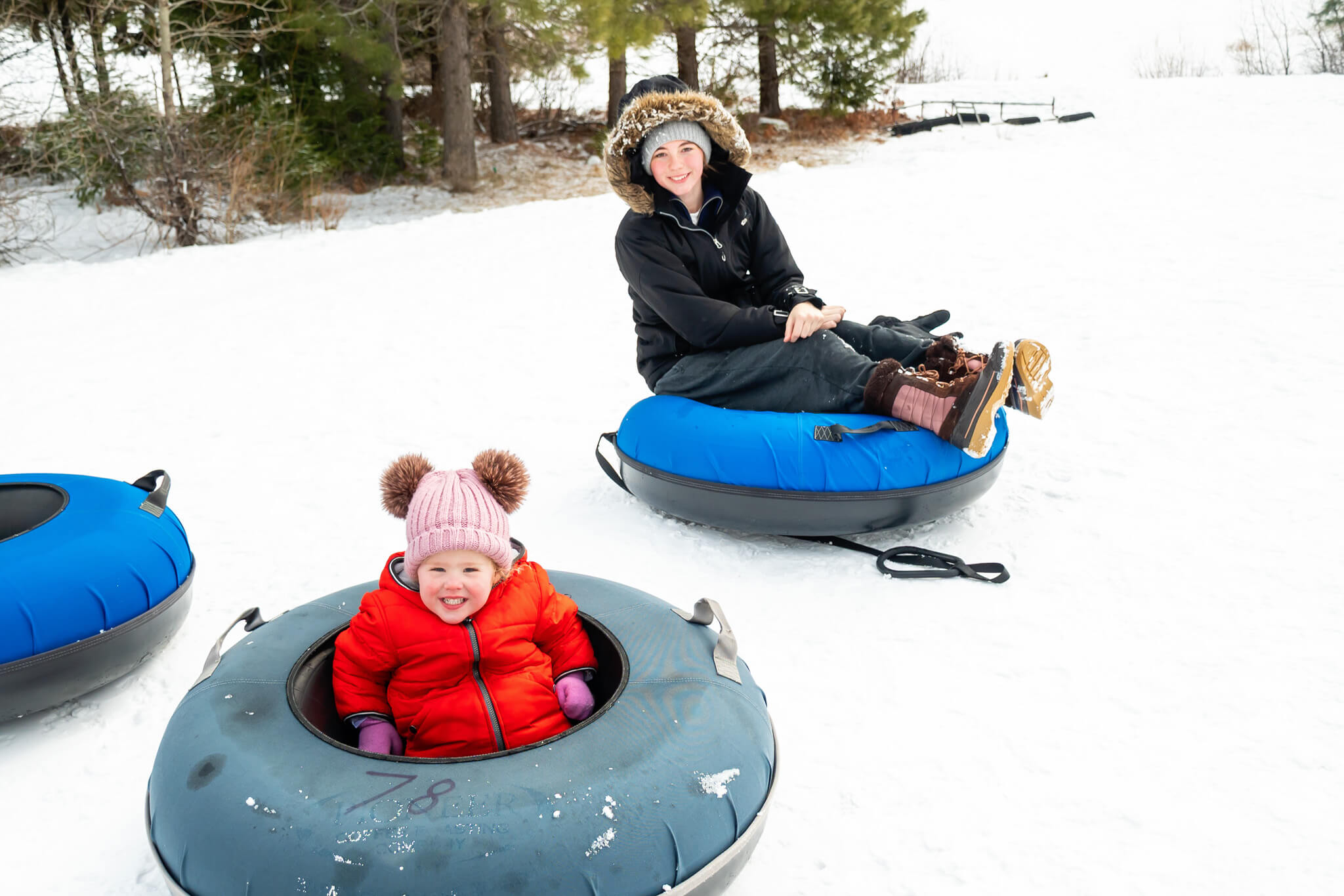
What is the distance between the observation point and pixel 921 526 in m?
3.17

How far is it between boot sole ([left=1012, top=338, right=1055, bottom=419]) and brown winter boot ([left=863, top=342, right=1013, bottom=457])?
5 cm

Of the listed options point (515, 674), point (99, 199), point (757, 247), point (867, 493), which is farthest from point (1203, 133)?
point (99, 199)

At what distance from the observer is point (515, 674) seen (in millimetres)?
1781

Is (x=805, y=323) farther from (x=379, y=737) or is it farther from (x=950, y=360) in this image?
(x=379, y=737)

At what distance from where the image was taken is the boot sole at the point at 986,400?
8.83ft

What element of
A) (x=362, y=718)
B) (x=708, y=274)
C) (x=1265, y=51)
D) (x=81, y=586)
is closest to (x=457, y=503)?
(x=362, y=718)

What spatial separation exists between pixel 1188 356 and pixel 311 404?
4.08 meters

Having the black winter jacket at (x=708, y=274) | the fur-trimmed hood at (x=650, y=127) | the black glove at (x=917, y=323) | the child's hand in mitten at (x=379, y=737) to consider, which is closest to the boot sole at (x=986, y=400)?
the black glove at (x=917, y=323)

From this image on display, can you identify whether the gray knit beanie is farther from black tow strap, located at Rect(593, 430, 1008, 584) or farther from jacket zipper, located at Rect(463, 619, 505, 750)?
jacket zipper, located at Rect(463, 619, 505, 750)

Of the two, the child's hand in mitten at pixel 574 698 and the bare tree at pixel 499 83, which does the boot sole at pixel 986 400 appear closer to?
the child's hand in mitten at pixel 574 698

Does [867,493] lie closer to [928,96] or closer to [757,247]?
[757,247]

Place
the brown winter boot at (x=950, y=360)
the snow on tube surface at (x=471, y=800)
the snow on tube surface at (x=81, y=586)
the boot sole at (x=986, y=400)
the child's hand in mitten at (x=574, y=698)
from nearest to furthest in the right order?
the snow on tube surface at (x=471, y=800), the child's hand in mitten at (x=574, y=698), the snow on tube surface at (x=81, y=586), the boot sole at (x=986, y=400), the brown winter boot at (x=950, y=360)

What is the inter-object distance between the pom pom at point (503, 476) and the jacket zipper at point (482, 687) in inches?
10.1

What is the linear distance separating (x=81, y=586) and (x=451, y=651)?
0.96m
